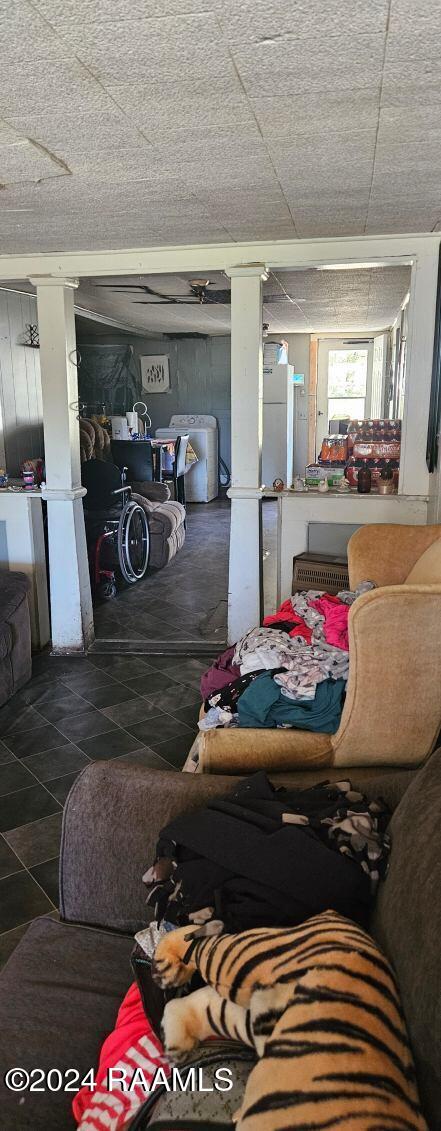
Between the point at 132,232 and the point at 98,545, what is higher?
the point at 132,232

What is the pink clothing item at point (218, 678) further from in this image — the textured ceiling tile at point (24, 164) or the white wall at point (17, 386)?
the white wall at point (17, 386)

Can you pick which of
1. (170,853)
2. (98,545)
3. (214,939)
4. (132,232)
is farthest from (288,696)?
(98,545)

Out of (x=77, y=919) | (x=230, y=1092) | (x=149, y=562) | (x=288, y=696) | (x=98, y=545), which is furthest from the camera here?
(x=149, y=562)

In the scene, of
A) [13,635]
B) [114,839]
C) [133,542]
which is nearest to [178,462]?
[133,542]

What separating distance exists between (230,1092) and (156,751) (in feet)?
7.27

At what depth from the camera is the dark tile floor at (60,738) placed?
2.39 metres

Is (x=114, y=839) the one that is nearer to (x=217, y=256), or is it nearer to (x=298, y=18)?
(x=298, y=18)

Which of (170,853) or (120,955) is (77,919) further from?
(170,853)

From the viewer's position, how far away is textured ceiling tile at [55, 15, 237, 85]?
1.61m

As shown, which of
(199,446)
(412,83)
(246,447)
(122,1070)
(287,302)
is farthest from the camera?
(199,446)

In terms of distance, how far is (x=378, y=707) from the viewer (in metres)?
1.94

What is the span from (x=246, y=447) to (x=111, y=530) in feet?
6.65

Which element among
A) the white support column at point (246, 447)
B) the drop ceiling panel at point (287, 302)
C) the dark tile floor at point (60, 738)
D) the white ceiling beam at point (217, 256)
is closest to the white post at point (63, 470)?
the white ceiling beam at point (217, 256)

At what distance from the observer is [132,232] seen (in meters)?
3.60
